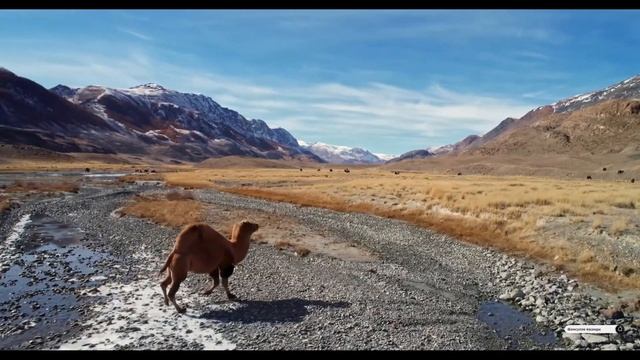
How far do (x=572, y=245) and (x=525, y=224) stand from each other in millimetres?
5349

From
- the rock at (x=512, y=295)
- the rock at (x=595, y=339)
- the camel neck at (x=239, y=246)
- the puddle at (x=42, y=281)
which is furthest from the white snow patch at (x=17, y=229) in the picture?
the rock at (x=595, y=339)

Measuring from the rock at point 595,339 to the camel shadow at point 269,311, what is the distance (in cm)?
562

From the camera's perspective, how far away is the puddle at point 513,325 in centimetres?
1109

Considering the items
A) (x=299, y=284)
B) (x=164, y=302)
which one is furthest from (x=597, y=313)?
(x=164, y=302)

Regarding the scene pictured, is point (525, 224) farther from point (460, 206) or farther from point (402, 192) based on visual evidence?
point (402, 192)

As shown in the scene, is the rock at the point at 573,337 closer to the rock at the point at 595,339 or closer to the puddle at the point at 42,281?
the rock at the point at 595,339

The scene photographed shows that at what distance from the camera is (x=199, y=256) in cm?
1221

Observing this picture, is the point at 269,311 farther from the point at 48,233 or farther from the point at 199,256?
the point at 48,233

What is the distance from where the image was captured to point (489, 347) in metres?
10.5

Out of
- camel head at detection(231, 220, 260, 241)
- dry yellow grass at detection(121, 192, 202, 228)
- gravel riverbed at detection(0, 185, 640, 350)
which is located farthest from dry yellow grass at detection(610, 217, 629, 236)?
dry yellow grass at detection(121, 192, 202, 228)

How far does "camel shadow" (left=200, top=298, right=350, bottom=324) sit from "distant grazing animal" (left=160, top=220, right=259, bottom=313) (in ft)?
2.48

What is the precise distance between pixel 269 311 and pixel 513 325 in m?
6.10

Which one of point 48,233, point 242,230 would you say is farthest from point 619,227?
point 48,233

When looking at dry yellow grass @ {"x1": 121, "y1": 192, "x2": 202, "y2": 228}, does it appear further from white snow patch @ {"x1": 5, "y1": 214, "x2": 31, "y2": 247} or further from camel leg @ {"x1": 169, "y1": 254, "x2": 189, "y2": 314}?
camel leg @ {"x1": 169, "y1": 254, "x2": 189, "y2": 314}
